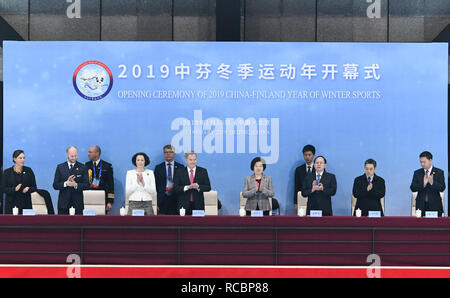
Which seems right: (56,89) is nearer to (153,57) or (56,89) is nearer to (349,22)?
(153,57)

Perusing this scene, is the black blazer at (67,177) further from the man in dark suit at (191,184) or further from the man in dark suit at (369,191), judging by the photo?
the man in dark suit at (369,191)

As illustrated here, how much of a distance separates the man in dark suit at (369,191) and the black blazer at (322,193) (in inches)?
13.8

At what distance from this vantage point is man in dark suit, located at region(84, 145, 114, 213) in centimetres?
607

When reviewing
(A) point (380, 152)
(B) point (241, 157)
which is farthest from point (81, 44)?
(A) point (380, 152)

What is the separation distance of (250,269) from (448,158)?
4.16 metres

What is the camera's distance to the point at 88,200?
18.0 feet

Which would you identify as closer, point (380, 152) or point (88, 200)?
point (88, 200)

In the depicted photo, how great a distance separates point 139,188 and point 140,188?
11mm

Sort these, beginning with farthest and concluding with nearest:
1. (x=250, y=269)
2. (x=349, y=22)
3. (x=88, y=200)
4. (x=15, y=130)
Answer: (x=349, y=22) < (x=15, y=130) < (x=88, y=200) < (x=250, y=269)

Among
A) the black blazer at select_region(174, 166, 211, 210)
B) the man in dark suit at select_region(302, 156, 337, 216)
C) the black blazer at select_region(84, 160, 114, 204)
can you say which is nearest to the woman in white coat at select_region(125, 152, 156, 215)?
the black blazer at select_region(174, 166, 211, 210)

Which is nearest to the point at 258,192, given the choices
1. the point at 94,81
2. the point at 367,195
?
the point at 367,195

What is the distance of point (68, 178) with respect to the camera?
536 centimetres

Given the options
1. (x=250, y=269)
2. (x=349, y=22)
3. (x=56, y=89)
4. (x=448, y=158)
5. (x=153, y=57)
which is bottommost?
(x=250, y=269)

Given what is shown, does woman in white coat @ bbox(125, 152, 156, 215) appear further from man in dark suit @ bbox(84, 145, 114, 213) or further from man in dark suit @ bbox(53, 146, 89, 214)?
man in dark suit @ bbox(84, 145, 114, 213)
